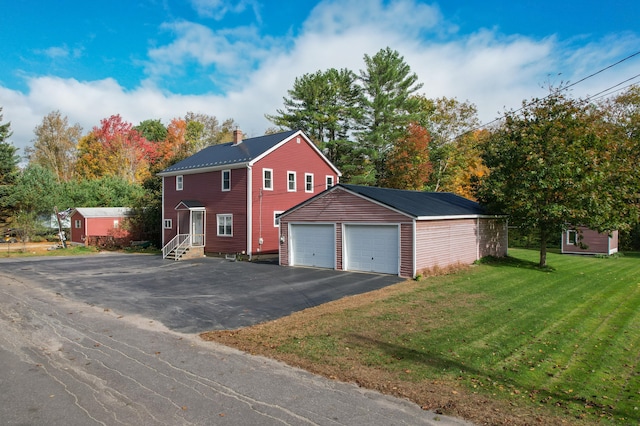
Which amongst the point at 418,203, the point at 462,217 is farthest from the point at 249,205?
the point at 462,217

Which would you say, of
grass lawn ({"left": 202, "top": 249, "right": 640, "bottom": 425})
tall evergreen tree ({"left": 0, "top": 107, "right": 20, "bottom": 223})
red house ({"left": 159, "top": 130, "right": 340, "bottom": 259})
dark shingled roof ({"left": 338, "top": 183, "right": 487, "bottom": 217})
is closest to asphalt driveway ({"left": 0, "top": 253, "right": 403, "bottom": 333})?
grass lawn ({"left": 202, "top": 249, "right": 640, "bottom": 425})

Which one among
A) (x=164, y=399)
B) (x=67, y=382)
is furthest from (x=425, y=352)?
(x=67, y=382)

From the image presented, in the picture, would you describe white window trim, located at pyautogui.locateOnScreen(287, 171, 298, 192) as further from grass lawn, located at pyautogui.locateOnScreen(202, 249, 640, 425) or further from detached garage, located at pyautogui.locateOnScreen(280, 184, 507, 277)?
grass lawn, located at pyautogui.locateOnScreen(202, 249, 640, 425)

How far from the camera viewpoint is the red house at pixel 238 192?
82.6 ft

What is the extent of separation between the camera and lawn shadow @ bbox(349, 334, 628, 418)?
5.73 metres

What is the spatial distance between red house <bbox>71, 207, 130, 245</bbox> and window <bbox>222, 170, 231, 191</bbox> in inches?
515

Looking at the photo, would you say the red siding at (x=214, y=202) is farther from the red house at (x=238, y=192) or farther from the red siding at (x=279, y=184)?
the red siding at (x=279, y=184)

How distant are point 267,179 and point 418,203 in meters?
10.3

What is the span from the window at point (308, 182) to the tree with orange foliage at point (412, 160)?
483 inches

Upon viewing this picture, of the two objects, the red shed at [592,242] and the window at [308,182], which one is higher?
the window at [308,182]

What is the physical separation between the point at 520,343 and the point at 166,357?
7.08 meters

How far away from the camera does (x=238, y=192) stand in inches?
1003

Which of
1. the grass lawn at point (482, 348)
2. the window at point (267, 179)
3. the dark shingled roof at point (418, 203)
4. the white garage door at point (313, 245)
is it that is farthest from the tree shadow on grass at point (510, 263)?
the window at point (267, 179)

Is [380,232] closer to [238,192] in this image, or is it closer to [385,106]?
[238,192]
